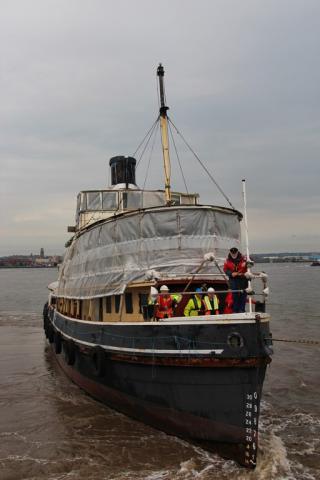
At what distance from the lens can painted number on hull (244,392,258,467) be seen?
341 inches

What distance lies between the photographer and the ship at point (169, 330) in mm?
8812

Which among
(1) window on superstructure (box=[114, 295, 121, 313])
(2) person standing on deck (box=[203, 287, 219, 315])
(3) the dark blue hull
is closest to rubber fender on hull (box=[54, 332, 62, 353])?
(1) window on superstructure (box=[114, 295, 121, 313])

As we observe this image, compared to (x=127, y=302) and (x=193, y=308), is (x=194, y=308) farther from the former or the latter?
(x=127, y=302)

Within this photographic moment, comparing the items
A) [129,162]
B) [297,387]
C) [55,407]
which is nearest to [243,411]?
[55,407]

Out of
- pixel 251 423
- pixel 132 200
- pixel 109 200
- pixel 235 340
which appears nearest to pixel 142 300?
pixel 235 340

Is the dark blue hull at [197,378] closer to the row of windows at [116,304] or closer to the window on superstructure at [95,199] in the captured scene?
the row of windows at [116,304]

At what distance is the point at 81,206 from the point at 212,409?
32.1ft

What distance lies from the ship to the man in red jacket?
21 cm

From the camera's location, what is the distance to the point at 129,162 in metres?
19.7

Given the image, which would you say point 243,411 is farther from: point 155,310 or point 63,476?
point 63,476

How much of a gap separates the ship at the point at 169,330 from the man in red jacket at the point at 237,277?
0.70 ft

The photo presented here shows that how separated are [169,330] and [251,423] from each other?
2.46 meters

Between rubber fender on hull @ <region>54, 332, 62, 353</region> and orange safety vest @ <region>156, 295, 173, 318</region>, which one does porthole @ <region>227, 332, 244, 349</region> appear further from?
rubber fender on hull @ <region>54, 332, 62, 353</region>

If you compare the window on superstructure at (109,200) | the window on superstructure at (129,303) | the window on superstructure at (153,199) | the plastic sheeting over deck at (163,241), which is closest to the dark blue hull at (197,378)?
the window on superstructure at (129,303)
